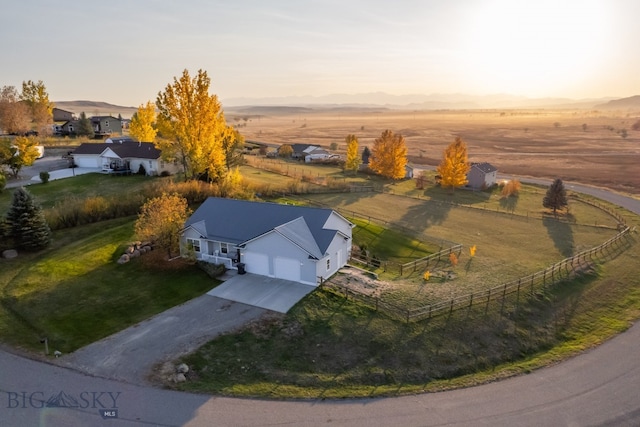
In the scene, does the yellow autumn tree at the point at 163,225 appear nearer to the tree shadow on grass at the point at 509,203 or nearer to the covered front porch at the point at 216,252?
the covered front porch at the point at 216,252

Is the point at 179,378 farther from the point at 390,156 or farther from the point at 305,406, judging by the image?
the point at 390,156

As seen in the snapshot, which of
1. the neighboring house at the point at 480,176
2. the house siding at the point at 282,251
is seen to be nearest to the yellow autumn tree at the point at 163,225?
the house siding at the point at 282,251

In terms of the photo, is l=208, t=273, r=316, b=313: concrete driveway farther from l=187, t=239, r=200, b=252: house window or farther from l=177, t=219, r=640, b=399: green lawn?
l=187, t=239, r=200, b=252: house window

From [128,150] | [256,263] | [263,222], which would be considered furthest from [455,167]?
[128,150]

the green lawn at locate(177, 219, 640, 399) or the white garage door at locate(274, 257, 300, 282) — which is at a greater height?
the white garage door at locate(274, 257, 300, 282)

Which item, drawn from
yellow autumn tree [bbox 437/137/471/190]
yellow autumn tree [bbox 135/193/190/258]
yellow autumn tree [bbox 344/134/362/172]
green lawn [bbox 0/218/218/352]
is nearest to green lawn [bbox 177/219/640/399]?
green lawn [bbox 0/218/218/352]
